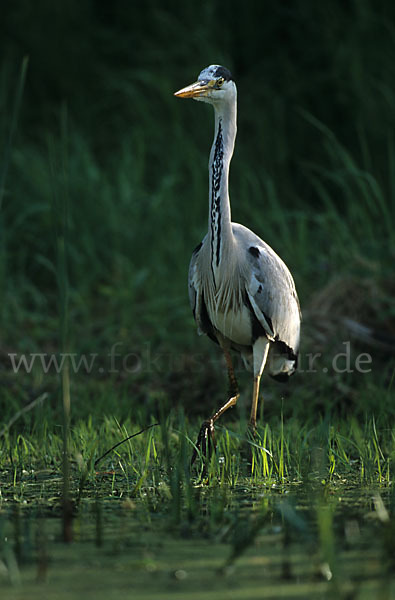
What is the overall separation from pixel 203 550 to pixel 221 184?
238 centimetres

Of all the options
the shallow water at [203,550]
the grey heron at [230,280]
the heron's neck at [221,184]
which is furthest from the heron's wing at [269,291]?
the shallow water at [203,550]

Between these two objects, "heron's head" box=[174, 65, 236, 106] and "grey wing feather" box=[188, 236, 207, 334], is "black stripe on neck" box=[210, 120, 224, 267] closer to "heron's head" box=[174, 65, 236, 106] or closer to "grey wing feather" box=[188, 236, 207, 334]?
"heron's head" box=[174, 65, 236, 106]

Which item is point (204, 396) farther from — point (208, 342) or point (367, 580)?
point (367, 580)

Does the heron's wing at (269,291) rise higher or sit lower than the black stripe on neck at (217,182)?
lower

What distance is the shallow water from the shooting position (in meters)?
2.43

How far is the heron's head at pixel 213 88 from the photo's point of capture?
186 inches

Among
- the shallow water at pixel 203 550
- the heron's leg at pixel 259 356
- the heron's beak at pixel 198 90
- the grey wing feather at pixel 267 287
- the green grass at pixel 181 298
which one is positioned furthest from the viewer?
the heron's leg at pixel 259 356

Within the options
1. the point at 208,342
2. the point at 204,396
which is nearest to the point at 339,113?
the point at 208,342

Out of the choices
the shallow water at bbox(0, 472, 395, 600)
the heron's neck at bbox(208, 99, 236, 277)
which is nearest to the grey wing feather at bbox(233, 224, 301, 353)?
the heron's neck at bbox(208, 99, 236, 277)

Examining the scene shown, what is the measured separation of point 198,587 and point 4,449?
7.77ft

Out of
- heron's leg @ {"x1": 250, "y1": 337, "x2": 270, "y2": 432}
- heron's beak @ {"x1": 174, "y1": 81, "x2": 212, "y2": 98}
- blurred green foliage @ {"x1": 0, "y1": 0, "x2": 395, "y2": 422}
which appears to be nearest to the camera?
heron's beak @ {"x1": 174, "y1": 81, "x2": 212, "y2": 98}

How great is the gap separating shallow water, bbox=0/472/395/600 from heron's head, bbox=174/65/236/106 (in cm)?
217

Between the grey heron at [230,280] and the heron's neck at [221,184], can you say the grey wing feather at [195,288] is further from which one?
the heron's neck at [221,184]

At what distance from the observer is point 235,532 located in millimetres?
2988
